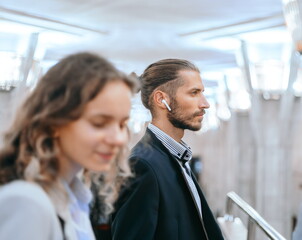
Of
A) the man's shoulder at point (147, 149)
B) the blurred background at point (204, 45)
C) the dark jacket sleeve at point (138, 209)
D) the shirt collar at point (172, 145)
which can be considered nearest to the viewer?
the dark jacket sleeve at point (138, 209)

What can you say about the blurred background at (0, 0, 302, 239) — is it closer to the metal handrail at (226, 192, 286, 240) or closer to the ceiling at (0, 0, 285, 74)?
the ceiling at (0, 0, 285, 74)

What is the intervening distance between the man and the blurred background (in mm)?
1209

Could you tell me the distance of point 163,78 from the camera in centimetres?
257

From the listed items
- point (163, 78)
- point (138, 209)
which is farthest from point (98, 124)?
point (163, 78)

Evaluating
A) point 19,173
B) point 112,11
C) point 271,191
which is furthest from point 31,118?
point 271,191

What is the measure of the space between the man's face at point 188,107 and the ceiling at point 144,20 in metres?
3.94

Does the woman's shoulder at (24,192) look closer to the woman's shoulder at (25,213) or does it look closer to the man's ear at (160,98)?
the woman's shoulder at (25,213)

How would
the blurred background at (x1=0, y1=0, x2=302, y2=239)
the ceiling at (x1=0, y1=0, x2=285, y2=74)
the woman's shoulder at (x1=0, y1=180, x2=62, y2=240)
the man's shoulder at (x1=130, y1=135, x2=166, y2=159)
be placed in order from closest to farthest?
1. the woman's shoulder at (x1=0, y1=180, x2=62, y2=240)
2. the man's shoulder at (x1=130, y1=135, x2=166, y2=159)
3. the ceiling at (x1=0, y1=0, x2=285, y2=74)
4. the blurred background at (x1=0, y1=0, x2=302, y2=239)

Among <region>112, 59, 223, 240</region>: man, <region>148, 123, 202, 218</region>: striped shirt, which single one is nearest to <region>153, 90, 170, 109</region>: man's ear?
<region>112, 59, 223, 240</region>: man

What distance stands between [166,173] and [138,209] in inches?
9.5

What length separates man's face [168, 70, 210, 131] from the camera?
96.6 inches

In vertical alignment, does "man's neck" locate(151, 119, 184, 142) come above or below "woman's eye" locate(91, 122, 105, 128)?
below

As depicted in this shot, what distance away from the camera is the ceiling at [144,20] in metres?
6.41

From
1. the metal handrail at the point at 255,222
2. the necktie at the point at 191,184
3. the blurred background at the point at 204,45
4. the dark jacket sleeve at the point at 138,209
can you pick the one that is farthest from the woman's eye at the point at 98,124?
the blurred background at the point at 204,45
